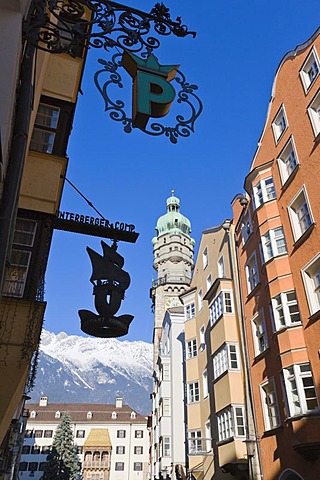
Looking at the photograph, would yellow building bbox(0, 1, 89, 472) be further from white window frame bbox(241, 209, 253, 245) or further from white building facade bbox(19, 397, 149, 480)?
white building facade bbox(19, 397, 149, 480)

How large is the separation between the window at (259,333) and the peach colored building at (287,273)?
4 cm

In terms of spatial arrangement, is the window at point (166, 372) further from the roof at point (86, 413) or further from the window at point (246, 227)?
the roof at point (86, 413)

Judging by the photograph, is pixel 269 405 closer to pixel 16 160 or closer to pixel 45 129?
pixel 45 129

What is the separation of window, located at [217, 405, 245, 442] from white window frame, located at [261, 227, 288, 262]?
23.6 ft

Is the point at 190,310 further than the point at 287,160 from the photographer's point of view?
Yes

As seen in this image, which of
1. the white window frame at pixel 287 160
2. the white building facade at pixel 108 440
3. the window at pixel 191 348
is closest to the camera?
the white window frame at pixel 287 160

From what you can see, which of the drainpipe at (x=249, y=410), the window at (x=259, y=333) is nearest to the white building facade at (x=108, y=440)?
the drainpipe at (x=249, y=410)

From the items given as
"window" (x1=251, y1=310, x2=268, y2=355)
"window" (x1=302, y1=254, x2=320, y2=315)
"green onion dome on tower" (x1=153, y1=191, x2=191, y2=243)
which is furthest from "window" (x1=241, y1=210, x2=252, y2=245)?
"green onion dome on tower" (x1=153, y1=191, x2=191, y2=243)

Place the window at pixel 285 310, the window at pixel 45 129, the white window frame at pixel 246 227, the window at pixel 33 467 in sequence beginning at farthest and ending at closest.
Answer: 1. the window at pixel 33 467
2. the white window frame at pixel 246 227
3. the window at pixel 285 310
4. the window at pixel 45 129

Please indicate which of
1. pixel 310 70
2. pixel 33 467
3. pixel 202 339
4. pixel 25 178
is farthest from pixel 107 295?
pixel 33 467

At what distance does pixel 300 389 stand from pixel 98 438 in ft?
246

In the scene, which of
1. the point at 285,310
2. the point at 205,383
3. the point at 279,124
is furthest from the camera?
the point at 205,383

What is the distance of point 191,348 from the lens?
29234 millimetres

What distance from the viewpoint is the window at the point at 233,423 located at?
19484 mm
